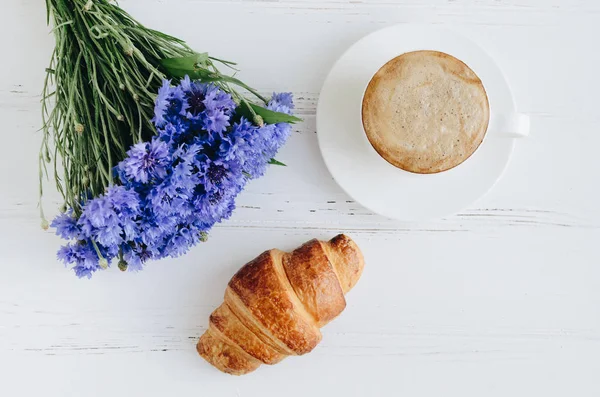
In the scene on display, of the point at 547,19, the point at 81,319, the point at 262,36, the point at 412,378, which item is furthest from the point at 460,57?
the point at 81,319

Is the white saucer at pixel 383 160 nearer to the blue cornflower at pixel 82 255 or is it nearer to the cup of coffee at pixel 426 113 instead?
the cup of coffee at pixel 426 113

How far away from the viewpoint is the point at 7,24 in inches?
47.9

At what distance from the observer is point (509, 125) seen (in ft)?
3.45

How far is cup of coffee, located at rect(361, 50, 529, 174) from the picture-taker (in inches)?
40.8

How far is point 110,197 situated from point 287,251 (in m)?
0.48

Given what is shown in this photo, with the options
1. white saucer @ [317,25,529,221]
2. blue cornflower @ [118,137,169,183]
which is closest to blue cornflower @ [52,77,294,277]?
blue cornflower @ [118,137,169,183]

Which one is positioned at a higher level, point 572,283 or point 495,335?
point 572,283

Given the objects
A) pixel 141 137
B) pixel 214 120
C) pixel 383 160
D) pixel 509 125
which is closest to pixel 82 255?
pixel 141 137

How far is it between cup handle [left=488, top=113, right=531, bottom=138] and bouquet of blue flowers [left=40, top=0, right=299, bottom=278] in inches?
15.4

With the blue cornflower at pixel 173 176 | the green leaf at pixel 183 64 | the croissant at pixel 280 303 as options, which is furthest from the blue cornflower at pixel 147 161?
the croissant at pixel 280 303

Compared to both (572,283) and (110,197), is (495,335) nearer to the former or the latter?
(572,283)

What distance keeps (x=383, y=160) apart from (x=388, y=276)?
28cm

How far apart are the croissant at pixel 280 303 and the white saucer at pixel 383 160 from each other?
5.3 inches

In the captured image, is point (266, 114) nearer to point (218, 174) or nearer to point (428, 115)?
point (218, 174)
